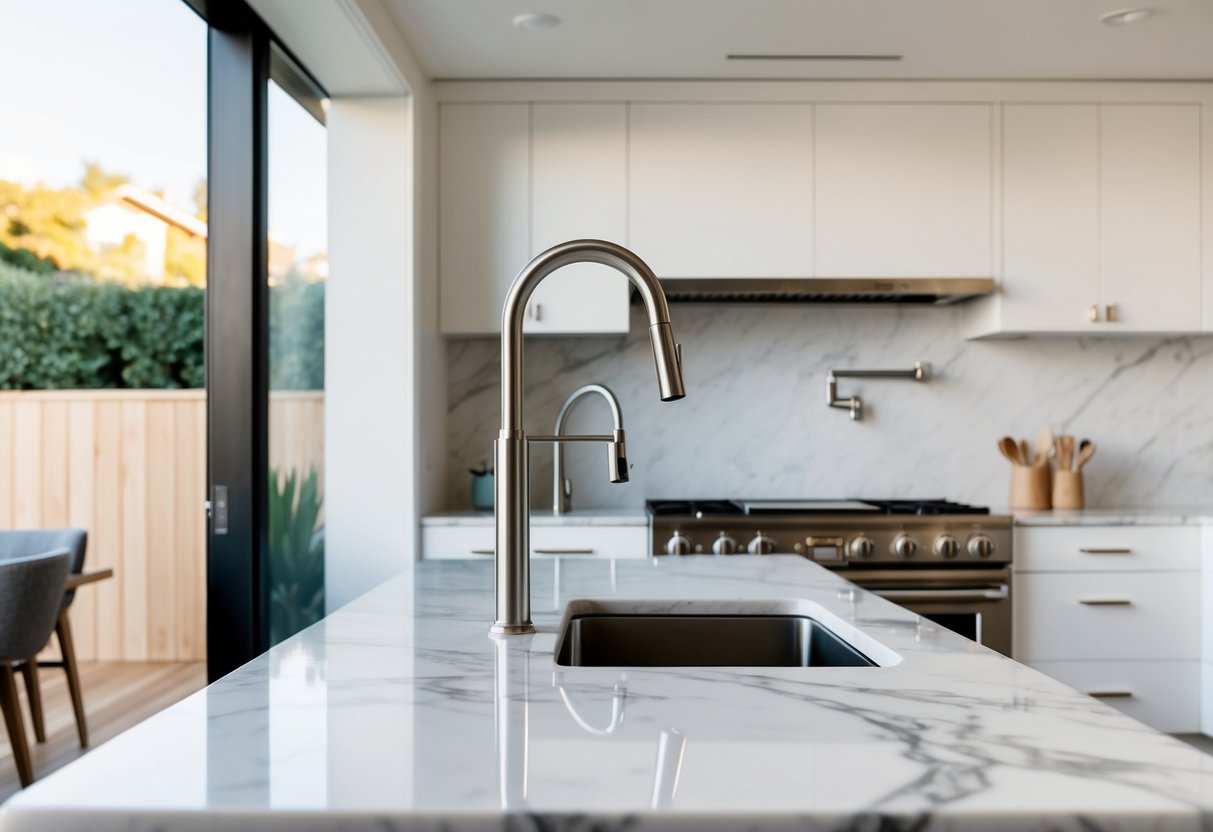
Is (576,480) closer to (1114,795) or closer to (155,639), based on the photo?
(155,639)

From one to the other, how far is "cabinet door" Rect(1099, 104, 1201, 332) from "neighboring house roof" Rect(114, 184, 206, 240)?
435cm

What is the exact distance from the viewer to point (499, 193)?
363 centimetres

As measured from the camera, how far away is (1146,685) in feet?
11.2

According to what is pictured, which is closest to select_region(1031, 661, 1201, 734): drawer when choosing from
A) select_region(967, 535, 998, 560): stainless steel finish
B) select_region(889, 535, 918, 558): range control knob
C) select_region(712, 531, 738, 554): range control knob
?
select_region(967, 535, 998, 560): stainless steel finish

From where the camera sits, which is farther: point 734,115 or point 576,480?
point 576,480

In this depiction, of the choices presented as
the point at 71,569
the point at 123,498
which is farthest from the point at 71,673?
the point at 123,498

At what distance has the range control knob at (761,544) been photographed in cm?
327

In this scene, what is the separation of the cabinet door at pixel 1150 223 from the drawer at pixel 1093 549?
74 centimetres

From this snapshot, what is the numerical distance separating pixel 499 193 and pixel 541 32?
61cm

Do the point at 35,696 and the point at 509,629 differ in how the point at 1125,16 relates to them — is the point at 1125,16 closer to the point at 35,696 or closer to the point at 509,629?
the point at 509,629

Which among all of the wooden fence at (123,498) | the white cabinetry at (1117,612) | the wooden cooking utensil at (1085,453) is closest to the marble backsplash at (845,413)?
the wooden cooking utensil at (1085,453)

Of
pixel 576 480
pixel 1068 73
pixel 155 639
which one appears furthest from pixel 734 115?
pixel 155 639

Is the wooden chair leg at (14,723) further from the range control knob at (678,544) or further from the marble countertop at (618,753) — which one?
the marble countertop at (618,753)

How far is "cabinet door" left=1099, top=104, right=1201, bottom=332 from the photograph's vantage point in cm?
363
